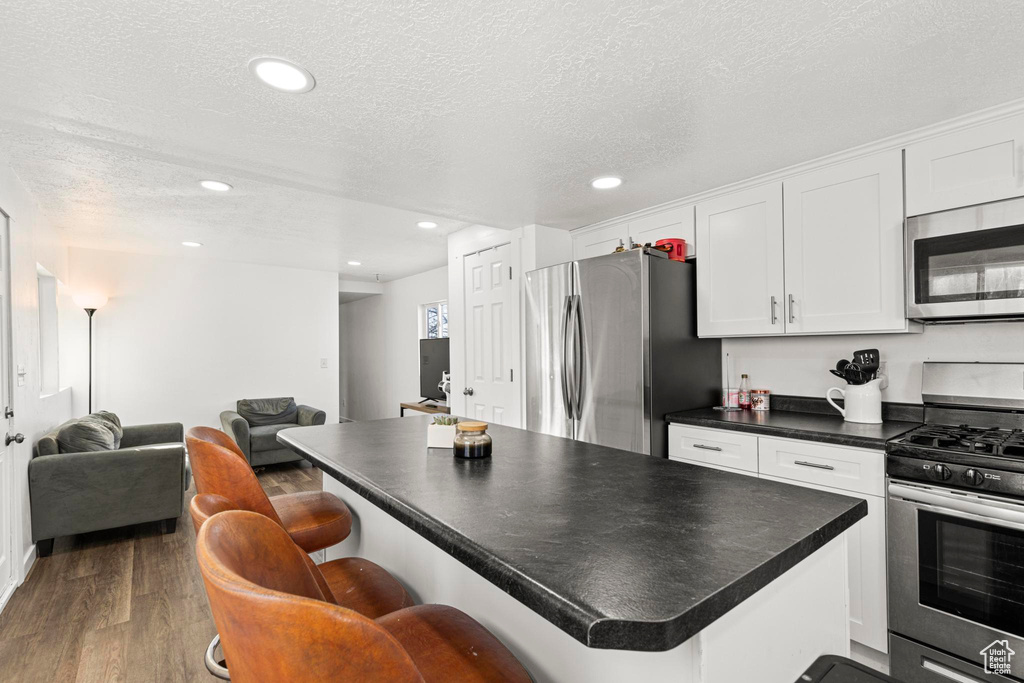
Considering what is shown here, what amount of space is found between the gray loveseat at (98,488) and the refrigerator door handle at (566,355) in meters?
2.73

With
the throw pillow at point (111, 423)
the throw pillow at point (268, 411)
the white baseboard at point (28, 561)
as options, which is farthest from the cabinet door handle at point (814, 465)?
the throw pillow at point (268, 411)

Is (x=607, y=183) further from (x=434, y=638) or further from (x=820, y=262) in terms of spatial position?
(x=434, y=638)

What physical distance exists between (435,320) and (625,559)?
6088 millimetres

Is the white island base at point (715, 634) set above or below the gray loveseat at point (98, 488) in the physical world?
above

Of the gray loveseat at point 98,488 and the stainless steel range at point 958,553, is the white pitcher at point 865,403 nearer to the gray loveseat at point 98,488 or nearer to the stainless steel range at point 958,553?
the stainless steel range at point 958,553

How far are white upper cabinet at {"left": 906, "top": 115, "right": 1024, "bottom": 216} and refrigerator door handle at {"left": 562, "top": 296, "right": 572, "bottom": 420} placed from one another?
1.76 m

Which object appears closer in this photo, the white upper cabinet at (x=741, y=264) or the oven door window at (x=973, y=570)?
the oven door window at (x=973, y=570)

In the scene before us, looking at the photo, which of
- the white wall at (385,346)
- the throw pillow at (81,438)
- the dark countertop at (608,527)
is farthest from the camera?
the white wall at (385,346)

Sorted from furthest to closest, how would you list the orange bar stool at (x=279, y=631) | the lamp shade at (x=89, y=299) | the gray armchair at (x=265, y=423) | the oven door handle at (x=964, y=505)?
the gray armchair at (x=265, y=423), the lamp shade at (x=89, y=299), the oven door handle at (x=964, y=505), the orange bar stool at (x=279, y=631)

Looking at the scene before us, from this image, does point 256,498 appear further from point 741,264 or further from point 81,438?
point 81,438

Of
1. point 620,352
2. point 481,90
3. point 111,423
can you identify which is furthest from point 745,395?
point 111,423

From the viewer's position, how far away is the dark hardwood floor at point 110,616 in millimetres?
2020

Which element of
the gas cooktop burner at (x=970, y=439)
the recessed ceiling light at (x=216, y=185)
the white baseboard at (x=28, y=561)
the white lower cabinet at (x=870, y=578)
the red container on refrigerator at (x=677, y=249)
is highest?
the recessed ceiling light at (x=216, y=185)

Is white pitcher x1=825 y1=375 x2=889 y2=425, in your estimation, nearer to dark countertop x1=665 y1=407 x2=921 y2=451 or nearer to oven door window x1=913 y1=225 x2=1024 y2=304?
dark countertop x1=665 y1=407 x2=921 y2=451
